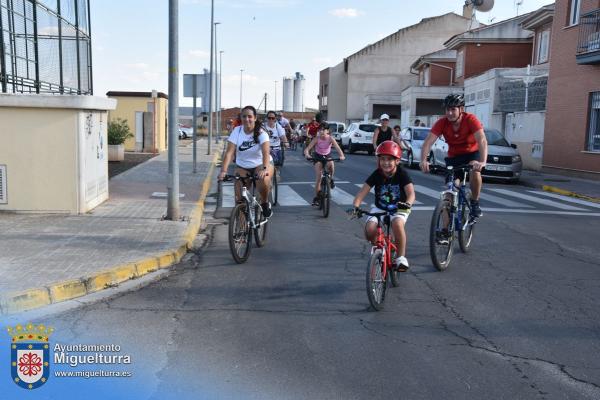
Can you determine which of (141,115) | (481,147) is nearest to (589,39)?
(481,147)

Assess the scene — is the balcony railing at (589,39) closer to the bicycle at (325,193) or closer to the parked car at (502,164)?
the parked car at (502,164)

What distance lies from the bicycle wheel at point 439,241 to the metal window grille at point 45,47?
6610 millimetres

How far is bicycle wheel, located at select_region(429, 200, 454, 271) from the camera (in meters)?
6.98

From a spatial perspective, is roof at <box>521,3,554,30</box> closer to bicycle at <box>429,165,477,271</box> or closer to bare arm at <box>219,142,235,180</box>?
bicycle at <box>429,165,477,271</box>

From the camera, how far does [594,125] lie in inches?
794

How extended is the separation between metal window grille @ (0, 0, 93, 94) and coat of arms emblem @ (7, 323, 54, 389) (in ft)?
19.1

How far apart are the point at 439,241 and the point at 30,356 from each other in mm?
4412

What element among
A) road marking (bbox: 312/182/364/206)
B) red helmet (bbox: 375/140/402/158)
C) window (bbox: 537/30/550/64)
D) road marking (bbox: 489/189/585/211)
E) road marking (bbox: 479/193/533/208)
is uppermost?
window (bbox: 537/30/550/64)

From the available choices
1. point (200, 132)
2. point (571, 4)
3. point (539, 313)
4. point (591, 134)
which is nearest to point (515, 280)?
point (539, 313)

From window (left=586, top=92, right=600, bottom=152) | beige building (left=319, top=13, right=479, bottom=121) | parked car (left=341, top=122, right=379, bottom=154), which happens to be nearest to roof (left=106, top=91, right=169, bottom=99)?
parked car (left=341, top=122, right=379, bottom=154)

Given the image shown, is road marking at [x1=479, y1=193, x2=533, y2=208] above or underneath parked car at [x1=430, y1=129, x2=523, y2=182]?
underneath

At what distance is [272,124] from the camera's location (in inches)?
516

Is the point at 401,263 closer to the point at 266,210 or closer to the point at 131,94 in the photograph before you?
the point at 266,210

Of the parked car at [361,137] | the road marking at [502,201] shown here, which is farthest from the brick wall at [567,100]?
the parked car at [361,137]
